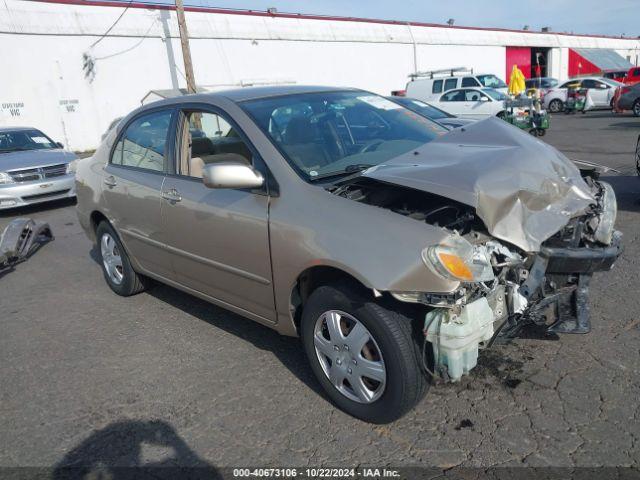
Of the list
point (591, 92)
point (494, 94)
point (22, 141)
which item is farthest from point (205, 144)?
point (591, 92)

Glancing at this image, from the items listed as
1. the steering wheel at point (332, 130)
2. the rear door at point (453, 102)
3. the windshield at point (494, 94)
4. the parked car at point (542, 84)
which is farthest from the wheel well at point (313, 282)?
the parked car at point (542, 84)

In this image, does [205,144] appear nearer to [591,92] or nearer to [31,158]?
[31,158]

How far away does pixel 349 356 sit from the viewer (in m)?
2.86

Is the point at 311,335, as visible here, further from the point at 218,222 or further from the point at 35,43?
the point at 35,43

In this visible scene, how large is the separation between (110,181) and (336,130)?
2207 millimetres

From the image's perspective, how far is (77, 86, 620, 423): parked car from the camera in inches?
101

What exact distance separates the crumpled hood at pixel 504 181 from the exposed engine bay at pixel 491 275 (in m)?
0.10

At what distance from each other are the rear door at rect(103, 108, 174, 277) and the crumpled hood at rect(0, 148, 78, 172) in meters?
5.87

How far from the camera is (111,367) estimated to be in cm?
379

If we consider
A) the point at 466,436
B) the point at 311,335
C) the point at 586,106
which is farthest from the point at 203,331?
the point at 586,106

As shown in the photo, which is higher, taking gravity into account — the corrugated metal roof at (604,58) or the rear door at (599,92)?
the corrugated metal roof at (604,58)

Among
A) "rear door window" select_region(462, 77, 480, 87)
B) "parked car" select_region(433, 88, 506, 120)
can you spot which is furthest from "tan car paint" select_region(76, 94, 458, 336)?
"rear door window" select_region(462, 77, 480, 87)

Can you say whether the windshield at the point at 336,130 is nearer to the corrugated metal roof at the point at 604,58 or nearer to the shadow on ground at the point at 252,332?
the shadow on ground at the point at 252,332

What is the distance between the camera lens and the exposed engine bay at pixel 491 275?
8.28ft
